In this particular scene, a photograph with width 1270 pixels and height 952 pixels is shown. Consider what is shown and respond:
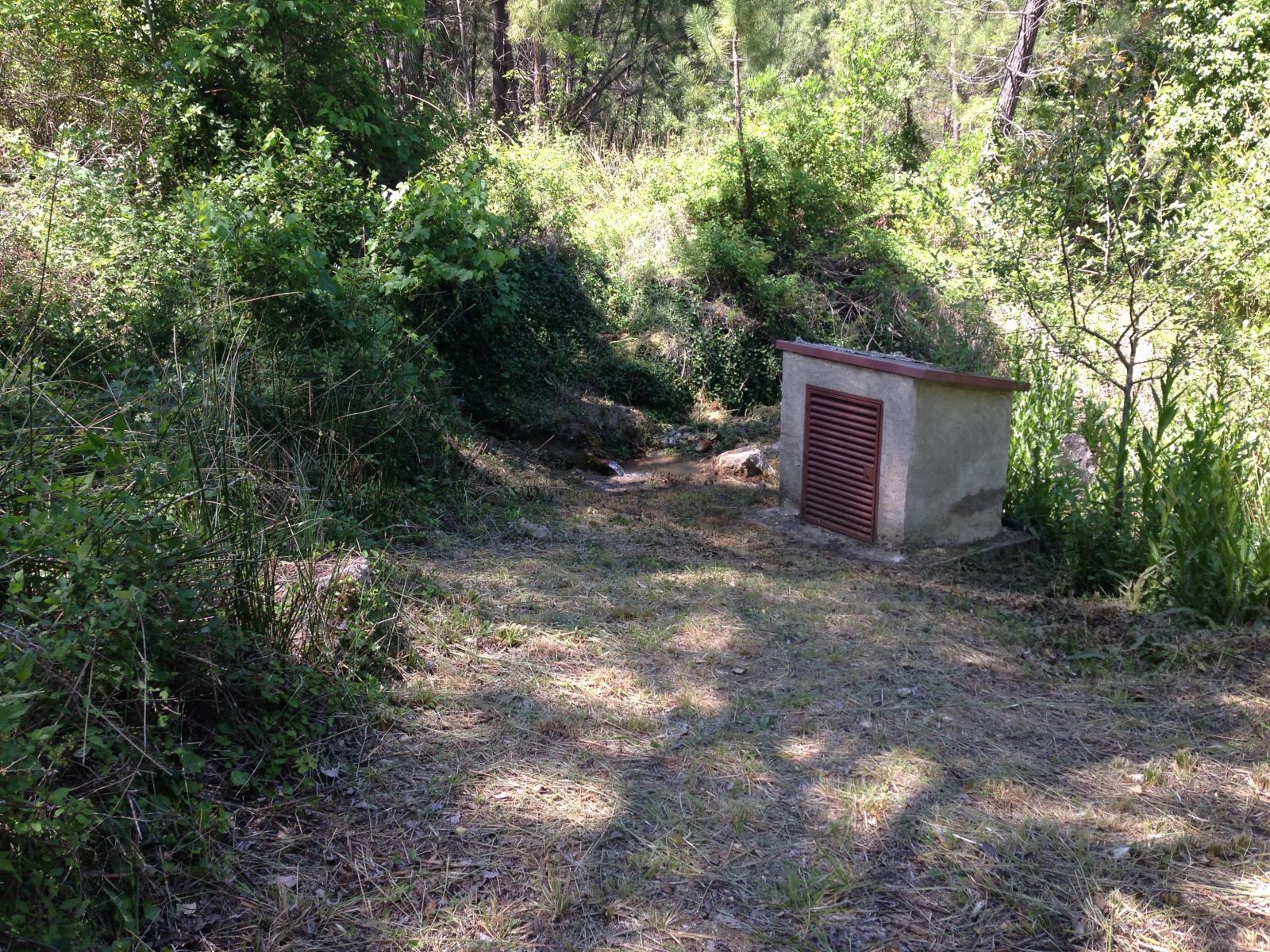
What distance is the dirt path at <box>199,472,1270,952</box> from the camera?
282 cm

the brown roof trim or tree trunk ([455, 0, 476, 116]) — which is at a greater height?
tree trunk ([455, 0, 476, 116])

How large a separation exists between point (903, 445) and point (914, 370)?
55 centimetres

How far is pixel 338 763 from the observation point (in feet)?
11.2

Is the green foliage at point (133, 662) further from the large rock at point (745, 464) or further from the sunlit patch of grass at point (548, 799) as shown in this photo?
the large rock at point (745, 464)

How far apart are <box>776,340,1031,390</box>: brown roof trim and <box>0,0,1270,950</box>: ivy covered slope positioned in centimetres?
57

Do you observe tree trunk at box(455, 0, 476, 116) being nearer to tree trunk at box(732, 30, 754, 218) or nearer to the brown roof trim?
tree trunk at box(732, 30, 754, 218)

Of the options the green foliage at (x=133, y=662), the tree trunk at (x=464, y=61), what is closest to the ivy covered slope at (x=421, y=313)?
the green foliage at (x=133, y=662)

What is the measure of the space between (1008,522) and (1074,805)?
4.15 metres

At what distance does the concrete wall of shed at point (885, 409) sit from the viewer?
669 cm

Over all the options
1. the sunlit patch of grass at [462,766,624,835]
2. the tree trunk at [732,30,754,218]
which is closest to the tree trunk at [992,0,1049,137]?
the tree trunk at [732,30,754,218]

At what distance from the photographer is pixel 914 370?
6488 millimetres

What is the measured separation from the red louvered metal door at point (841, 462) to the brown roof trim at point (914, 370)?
262 mm

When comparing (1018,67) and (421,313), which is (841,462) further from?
(1018,67)

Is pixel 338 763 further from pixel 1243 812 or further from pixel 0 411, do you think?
pixel 1243 812
